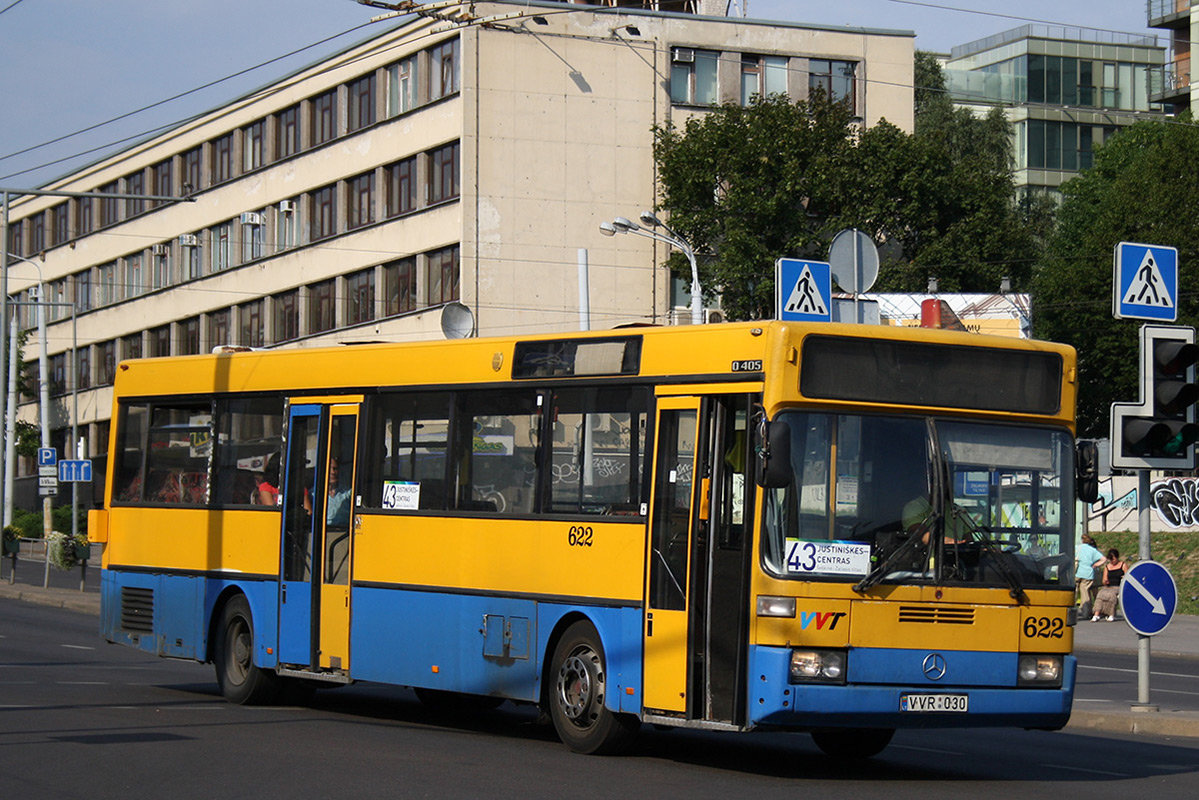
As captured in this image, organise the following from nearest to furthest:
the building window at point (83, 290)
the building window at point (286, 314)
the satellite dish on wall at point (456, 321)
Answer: the satellite dish on wall at point (456, 321), the building window at point (286, 314), the building window at point (83, 290)

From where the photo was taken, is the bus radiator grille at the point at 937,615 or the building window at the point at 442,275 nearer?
the bus radiator grille at the point at 937,615

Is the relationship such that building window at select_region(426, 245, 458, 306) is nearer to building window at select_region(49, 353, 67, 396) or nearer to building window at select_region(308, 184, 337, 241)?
building window at select_region(308, 184, 337, 241)

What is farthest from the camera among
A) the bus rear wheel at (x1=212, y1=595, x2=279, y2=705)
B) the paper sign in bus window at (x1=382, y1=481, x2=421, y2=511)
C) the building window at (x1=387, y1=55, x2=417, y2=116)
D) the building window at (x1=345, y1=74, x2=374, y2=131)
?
the building window at (x1=345, y1=74, x2=374, y2=131)

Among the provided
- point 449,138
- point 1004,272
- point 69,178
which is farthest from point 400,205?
point 69,178

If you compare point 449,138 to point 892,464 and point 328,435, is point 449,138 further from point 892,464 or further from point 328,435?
point 892,464

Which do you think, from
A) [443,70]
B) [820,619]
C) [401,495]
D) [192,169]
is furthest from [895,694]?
[192,169]

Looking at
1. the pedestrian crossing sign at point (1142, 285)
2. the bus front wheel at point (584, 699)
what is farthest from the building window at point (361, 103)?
the bus front wheel at point (584, 699)

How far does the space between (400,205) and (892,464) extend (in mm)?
45855

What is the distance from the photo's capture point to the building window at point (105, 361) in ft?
250

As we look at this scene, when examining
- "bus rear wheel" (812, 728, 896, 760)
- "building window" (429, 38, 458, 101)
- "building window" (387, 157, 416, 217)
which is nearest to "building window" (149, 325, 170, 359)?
"building window" (387, 157, 416, 217)

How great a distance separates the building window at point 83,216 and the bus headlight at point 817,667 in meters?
72.2

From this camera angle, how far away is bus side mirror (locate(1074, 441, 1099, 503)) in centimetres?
1170

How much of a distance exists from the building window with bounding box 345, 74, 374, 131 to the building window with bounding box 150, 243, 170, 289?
1618 cm

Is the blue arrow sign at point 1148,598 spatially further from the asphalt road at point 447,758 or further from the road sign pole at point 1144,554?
the asphalt road at point 447,758
